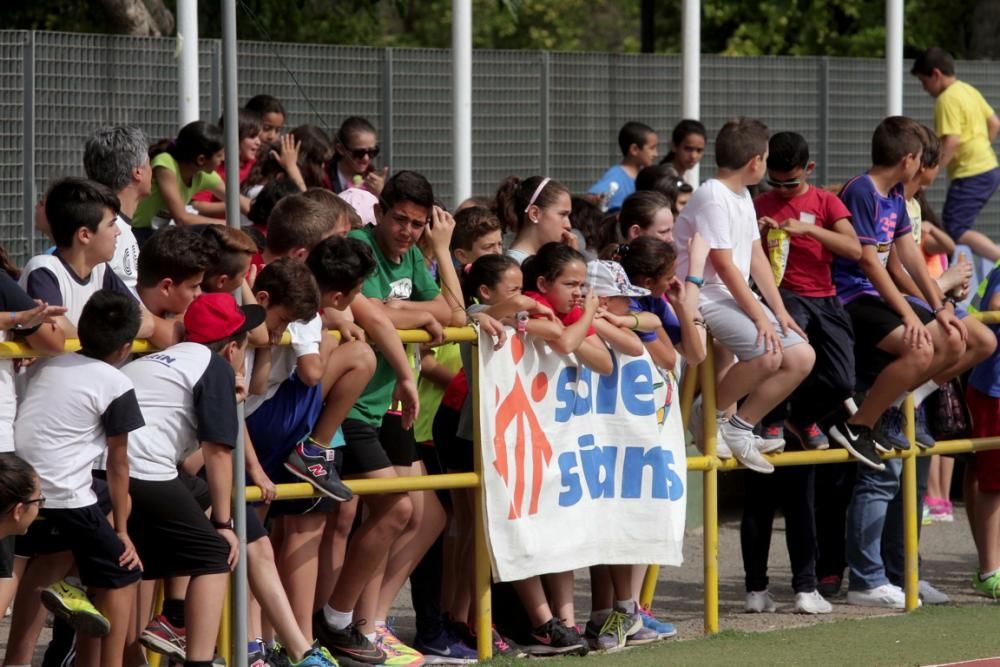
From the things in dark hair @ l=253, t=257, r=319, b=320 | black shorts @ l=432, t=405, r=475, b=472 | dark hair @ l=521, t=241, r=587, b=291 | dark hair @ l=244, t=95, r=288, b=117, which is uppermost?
dark hair @ l=244, t=95, r=288, b=117

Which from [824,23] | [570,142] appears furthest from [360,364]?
[824,23]

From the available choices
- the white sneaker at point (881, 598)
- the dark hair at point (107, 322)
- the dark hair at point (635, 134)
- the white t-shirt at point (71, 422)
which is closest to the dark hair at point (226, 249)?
the dark hair at point (107, 322)

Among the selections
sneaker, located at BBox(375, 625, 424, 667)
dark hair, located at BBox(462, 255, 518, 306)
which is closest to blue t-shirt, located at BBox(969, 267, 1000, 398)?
dark hair, located at BBox(462, 255, 518, 306)

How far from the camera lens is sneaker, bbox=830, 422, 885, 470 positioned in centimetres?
872

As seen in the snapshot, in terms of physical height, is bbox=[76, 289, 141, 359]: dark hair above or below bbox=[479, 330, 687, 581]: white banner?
above

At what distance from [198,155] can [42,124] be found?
1926 mm

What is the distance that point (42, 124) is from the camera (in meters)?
11.0

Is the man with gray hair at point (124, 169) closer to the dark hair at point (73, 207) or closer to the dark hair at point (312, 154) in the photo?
the dark hair at point (73, 207)

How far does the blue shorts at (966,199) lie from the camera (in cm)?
1418

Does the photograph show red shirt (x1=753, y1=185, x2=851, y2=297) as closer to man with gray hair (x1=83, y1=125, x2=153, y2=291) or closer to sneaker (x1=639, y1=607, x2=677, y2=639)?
sneaker (x1=639, y1=607, x2=677, y2=639)

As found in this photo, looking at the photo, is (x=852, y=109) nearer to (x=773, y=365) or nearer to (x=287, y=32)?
(x=287, y=32)

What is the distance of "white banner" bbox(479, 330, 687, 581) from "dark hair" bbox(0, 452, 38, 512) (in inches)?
82.1

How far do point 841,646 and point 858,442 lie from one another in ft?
3.99

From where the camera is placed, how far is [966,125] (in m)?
13.9
